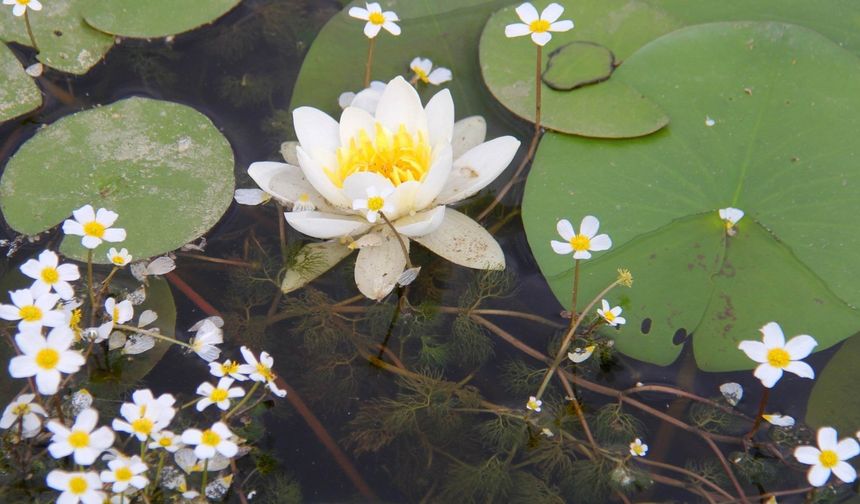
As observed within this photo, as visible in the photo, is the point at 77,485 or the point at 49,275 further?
the point at 49,275

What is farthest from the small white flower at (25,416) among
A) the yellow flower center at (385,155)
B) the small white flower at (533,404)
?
the small white flower at (533,404)

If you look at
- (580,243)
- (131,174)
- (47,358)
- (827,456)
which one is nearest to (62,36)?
(131,174)

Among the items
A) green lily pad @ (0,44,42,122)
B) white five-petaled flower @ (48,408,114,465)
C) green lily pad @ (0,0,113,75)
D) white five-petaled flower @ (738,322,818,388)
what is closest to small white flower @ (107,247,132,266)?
white five-petaled flower @ (48,408,114,465)

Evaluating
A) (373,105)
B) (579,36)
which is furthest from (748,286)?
(373,105)

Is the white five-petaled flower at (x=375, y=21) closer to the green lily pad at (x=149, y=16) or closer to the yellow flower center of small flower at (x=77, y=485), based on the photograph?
the green lily pad at (x=149, y=16)

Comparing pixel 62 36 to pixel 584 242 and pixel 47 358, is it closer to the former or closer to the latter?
pixel 47 358

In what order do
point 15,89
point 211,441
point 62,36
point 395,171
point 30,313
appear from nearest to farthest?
1. point 211,441
2. point 30,313
3. point 395,171
4. point 15,89
5. point 62,36

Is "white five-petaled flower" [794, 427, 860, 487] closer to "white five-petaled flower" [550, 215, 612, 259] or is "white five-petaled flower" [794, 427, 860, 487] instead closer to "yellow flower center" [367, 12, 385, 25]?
"white five-petaled flower" [550, 215, 612, 259]
